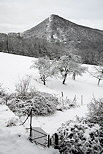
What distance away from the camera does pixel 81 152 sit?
5.60 metres

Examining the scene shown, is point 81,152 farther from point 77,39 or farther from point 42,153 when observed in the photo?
point 77,39

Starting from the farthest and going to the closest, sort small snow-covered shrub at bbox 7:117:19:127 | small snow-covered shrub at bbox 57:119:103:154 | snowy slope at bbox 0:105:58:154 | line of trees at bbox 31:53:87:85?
line of trees at bbox 31:53:87:85 < small snow-covered shrub at bbox 7:117:19:127 < snowy slope at bbox 0:105:58:154 < small snow-covered shrub at bbox 57:119:103:154

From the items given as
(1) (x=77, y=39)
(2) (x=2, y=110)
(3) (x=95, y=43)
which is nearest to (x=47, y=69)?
(2) (x=2, y=110)

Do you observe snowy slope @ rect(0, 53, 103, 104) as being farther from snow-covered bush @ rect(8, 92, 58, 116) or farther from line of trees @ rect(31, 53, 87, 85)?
snow-covered bush @ rect(8, 92, 58, 116)

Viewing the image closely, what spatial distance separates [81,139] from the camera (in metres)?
5.82

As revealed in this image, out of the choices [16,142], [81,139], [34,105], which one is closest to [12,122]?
[16,142]

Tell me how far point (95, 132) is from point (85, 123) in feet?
2.16

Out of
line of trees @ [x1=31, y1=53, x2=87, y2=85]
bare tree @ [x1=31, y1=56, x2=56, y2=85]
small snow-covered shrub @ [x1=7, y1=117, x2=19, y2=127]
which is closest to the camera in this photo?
small snow-covered shrub @ [x1=7, y1=117, x2=19, y2=127]

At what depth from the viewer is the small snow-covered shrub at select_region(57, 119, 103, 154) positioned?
562 cm

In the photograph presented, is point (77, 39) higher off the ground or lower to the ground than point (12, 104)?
higher

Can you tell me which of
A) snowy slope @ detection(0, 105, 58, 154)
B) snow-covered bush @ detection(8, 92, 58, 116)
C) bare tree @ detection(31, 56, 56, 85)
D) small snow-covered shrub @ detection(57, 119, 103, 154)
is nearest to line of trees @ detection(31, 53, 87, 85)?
bare tree @ detection(31, 56, 56, 85)

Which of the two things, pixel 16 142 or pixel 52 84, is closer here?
pixel 16 142

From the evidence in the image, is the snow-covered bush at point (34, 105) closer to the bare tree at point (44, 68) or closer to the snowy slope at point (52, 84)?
the snowy slope at point (52, 84)

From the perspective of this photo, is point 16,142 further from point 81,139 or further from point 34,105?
point 34,105
